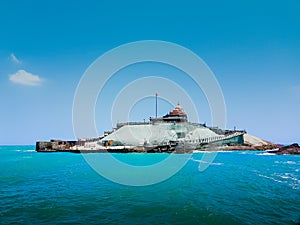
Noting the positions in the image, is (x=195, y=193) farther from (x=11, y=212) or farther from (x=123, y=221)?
(x=11, y=212)

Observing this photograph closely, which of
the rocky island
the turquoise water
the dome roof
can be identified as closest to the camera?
the turquoise water

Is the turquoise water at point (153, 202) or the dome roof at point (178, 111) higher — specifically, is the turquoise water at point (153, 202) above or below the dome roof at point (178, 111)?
below

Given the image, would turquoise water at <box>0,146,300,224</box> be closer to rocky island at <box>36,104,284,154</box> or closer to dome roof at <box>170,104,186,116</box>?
rocky island at <box>36,104,284,154</box>

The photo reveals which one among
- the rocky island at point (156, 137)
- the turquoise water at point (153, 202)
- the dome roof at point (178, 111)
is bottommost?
the turquoise water at point (153, 202)

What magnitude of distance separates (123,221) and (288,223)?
8485mm

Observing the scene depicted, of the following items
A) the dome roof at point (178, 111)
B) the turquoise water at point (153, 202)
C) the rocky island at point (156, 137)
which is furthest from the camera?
the dome roof at point (178, 111)

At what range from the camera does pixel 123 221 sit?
12586mm

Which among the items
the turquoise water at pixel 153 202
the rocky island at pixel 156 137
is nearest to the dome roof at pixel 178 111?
the rocky island at pixel 156 137

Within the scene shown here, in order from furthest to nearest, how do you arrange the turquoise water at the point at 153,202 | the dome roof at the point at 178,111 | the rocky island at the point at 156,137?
the dome roof at the point at 178,111, the rocky island at the point at 156,137, the turquoise water at the point at 153,202

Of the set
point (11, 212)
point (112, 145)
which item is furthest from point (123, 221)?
point (112, 145)

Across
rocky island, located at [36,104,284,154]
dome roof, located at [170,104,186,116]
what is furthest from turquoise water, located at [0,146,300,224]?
dome roof, located at [170,104,186,116]

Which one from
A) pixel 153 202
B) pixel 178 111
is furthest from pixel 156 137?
pixel 153 202

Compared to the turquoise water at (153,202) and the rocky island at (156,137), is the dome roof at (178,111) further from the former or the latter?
the turquoise water at (153,202)

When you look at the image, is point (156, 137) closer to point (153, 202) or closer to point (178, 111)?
point (178, 111)
